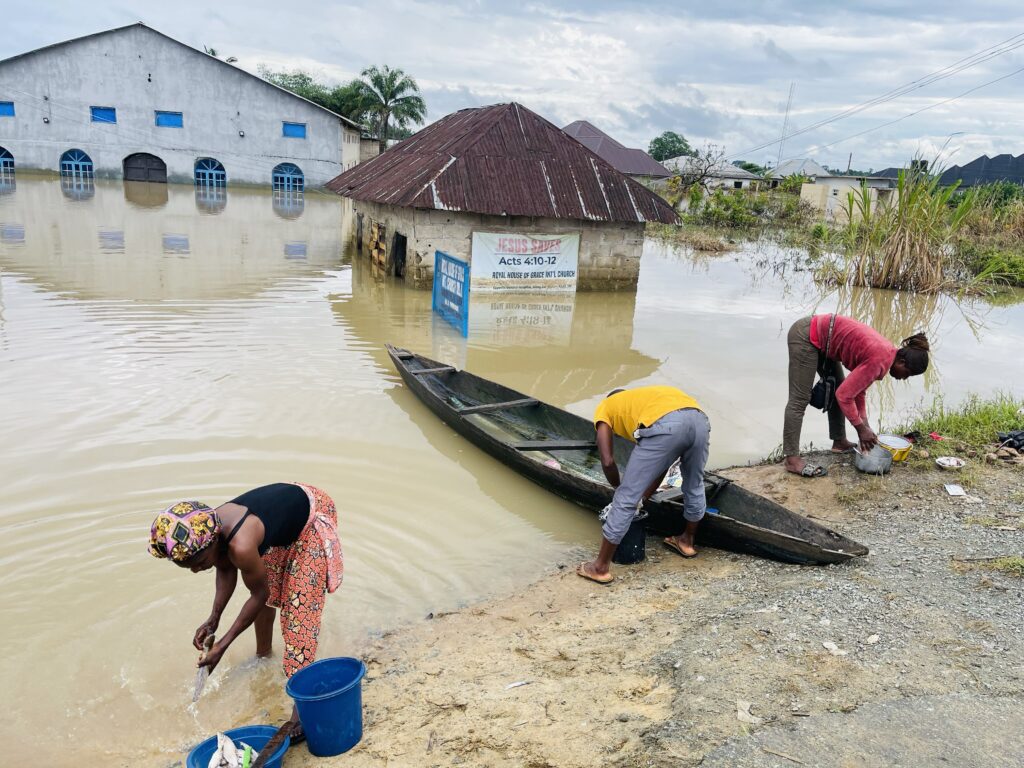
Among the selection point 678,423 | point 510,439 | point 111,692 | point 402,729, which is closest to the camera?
point 402,729

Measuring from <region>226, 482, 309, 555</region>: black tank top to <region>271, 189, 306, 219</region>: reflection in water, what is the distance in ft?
88.2

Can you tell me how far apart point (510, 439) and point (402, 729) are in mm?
4179

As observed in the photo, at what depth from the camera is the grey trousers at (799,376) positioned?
19.9 ft

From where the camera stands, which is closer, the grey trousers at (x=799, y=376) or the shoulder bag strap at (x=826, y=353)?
the shoulder bag strap at (x=826, y=353)

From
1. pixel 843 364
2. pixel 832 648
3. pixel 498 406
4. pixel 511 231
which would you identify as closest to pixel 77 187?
pixel 511 231

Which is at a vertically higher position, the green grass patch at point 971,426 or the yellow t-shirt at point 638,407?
the yellow t-shirt at point 638,407

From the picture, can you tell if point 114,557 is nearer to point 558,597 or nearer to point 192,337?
point 558,597

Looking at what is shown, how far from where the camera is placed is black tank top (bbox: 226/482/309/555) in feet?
10.4

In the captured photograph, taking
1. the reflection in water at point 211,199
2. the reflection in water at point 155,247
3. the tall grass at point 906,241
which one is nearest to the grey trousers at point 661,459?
the reflection in water at point 155,247

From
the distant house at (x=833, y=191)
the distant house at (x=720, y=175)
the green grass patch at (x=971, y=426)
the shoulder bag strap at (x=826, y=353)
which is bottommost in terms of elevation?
the green grass patch at (x=971, y=426)

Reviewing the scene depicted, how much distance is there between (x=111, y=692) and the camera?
3.88m

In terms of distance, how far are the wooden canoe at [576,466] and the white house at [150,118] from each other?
116 feet

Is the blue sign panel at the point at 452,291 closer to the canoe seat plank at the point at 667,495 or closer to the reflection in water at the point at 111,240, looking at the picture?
the canoe seat plank at the point at 667,495

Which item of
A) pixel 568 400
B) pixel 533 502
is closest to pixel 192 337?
pixel 568 400
